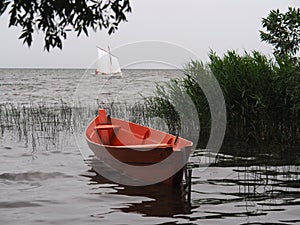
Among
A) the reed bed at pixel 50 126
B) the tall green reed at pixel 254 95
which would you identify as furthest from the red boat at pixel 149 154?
the reed bed at pixel 50 126

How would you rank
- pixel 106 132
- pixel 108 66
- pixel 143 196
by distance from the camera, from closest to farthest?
pixel 143 196
pixel 106 132
pixel 108 66

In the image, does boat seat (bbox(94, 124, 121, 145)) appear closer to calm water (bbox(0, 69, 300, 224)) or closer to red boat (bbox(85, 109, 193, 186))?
red boat (bbox(85, 109, 193, 186))

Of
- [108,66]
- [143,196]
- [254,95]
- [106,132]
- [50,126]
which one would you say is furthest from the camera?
[108,66]

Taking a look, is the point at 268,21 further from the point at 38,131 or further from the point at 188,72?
the point at 38,131

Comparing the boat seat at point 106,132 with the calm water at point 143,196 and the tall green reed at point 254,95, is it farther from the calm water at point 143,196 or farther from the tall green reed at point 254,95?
the tall green reed at point 254,95

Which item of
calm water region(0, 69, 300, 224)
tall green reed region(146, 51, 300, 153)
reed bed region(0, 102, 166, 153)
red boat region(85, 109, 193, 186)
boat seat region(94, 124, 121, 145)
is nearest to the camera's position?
calm water region(0, 69, 300, 224)

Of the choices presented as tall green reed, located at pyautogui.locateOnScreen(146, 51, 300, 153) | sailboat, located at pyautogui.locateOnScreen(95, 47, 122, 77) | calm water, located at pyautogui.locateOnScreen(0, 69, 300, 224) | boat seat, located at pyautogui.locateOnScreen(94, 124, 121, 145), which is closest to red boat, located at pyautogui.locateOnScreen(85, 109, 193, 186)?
boat seat, located at pyautogui.locateOnScreen(94, 124, 121, 145)

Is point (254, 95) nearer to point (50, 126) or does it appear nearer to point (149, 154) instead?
point (149, 154)

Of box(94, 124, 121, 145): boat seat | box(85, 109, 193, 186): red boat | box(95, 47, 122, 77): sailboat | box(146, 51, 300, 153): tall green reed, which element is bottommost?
box(85, 109, 193, 186): red boat

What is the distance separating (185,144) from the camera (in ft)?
34.7

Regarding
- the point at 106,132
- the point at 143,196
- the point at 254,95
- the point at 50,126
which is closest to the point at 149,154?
the point at 143,196

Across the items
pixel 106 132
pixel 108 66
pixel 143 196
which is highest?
pixel 108 66

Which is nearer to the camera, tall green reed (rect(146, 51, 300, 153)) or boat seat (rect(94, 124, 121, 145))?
boat seat (rect(94, 124, 121, 145))

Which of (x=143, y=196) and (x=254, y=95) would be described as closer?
(x=143, y=196)
